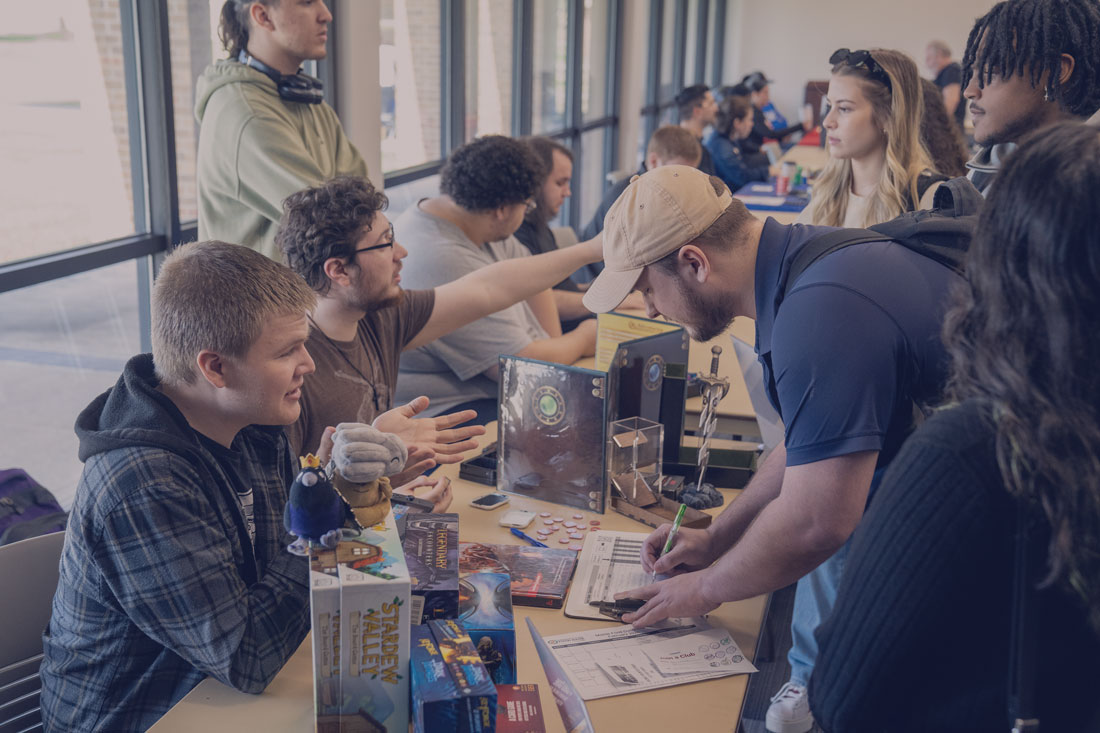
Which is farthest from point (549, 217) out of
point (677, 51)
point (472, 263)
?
point (677, 51)

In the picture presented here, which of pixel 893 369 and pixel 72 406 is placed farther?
pixel 72 406

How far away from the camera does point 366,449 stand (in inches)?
57.7

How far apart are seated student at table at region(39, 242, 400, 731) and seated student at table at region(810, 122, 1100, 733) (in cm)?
91

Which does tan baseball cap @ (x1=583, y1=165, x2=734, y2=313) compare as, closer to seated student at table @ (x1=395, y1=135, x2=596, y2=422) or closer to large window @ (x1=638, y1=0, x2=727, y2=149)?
seated student at table @ (x1=395, y1=135, x2=596, y2=422)

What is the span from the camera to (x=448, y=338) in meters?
2.94

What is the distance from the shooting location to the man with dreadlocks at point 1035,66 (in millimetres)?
2199

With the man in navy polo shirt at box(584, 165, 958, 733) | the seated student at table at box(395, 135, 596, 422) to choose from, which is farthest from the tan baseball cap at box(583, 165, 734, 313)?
the seated student at table at box(395, 135, 596, 422)

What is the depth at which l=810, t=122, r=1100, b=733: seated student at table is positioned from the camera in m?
0.81

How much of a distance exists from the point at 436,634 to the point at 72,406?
2.60m

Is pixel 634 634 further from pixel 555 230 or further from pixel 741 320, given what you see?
pixel 555 230

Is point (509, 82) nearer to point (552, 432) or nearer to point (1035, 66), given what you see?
point (1035, 66)

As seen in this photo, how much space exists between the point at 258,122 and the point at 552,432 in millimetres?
1288

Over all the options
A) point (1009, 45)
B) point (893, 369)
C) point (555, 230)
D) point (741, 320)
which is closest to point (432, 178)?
point (555, 230)

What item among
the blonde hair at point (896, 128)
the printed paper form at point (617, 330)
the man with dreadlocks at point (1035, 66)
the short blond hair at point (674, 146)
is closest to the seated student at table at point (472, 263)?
the printed paper form at point (617, 330)
